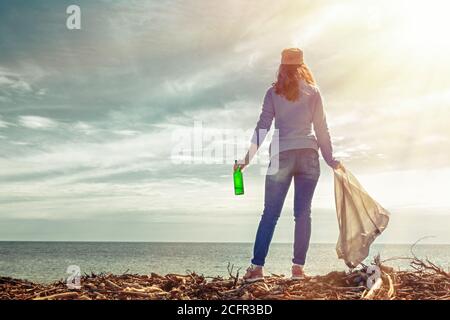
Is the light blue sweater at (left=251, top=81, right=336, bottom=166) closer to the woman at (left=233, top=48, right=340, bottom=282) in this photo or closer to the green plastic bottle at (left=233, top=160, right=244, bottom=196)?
the woman at (left=233, top=48, right=340, bottom=282)

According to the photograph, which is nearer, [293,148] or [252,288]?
[252,288]

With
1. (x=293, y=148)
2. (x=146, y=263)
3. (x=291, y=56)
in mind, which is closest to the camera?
(x=293, y=148)

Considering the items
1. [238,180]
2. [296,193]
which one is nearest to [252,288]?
[296,193]

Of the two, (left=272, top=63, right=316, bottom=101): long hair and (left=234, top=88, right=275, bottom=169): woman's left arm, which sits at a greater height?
(left=272, top=63, right=316, bottom=101): long hair

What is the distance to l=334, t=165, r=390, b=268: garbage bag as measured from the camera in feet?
24.0

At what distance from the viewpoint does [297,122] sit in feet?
23.6

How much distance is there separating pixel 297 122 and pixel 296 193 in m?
1.05

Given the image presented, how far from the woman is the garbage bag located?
534 millimetres

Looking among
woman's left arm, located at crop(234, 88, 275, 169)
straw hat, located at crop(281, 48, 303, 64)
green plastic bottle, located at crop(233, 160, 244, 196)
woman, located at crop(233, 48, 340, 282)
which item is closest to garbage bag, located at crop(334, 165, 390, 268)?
woman, located at crop(233, 48, 340, 282)

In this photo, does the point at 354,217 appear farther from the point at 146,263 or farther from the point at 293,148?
the point at 146,263

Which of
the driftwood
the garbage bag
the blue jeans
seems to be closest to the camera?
the driftwood
